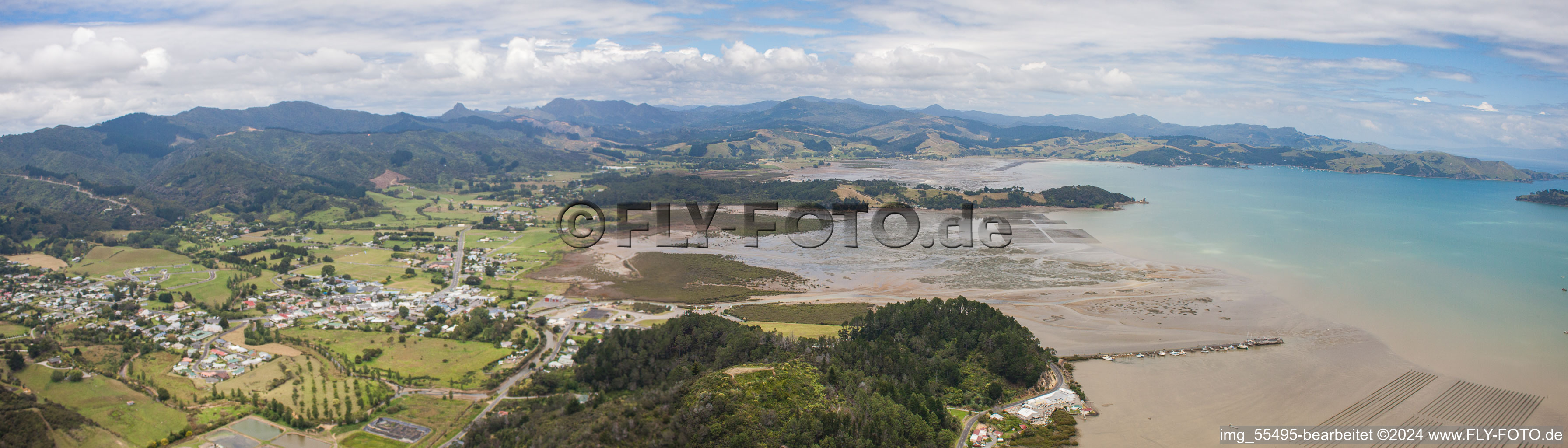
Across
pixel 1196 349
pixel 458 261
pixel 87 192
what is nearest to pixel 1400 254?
pixel 1196 349

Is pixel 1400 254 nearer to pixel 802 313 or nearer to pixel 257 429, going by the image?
pixel 802 313

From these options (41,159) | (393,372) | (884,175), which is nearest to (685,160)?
(884,175)

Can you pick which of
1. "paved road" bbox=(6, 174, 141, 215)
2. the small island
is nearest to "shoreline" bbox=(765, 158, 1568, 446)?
the small island

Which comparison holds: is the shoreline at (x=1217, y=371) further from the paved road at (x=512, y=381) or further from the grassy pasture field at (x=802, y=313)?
the paved road at (x=512, y=381)

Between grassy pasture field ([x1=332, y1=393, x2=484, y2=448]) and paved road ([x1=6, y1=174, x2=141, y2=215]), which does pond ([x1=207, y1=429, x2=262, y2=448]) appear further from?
paved road ([x1=6, y1=174, x2=141, y2=215])

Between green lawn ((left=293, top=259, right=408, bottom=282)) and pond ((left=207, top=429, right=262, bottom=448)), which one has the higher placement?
green lawn ((left=293, top=259, right=408, bottom=282))

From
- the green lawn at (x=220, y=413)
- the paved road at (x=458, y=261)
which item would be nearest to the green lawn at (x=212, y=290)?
the paved road at (x=458, y=261)

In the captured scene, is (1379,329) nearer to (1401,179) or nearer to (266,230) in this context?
(266,230)
